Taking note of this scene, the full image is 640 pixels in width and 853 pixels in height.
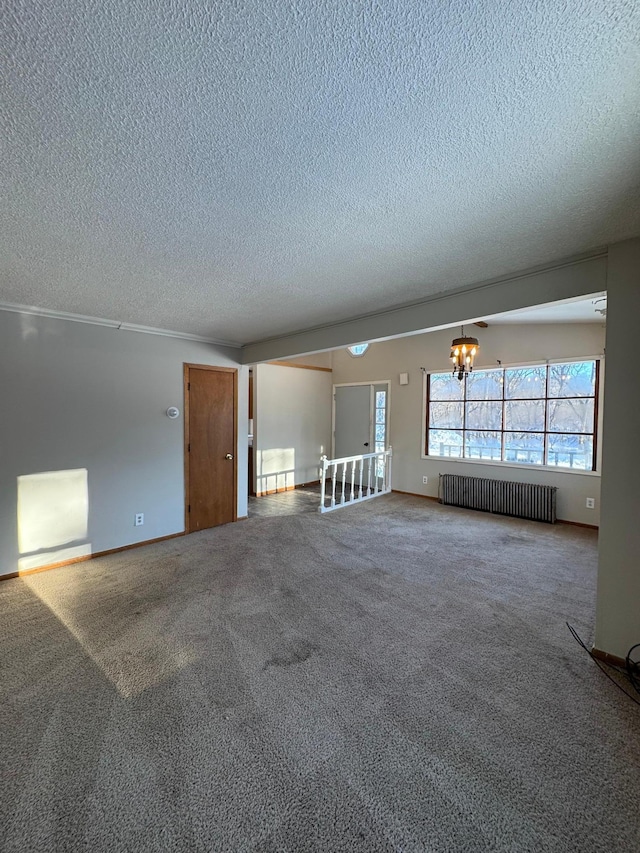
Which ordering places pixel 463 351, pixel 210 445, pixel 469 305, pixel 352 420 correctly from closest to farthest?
pixel 469 305
pixel 463 351
pixel 210 445
pixel 352 420

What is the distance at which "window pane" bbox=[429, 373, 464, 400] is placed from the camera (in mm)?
6094

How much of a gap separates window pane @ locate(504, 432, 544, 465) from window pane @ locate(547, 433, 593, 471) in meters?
0.13

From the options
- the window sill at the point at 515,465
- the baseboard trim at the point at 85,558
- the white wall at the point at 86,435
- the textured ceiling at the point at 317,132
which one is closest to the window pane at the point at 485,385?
the window sill at the point at 515,465

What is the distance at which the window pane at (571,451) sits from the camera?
488cm

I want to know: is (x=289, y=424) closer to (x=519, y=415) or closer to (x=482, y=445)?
(x=482, y=445)

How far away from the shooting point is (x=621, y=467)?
2090 millimetres

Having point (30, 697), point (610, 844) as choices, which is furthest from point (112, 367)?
point (610, 844)

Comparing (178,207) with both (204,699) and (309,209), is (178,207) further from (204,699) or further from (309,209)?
(204,699)

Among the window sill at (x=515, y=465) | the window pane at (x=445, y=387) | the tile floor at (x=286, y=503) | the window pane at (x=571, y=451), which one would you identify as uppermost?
the window pane at (x=445, y=387)

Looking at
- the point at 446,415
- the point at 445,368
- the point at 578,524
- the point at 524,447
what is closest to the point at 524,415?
the point at 524,447

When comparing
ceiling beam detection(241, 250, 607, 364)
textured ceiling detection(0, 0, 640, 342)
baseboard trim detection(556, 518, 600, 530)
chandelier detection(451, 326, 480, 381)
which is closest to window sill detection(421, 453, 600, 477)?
baseboard trim detection(556, 518, 600, 530)

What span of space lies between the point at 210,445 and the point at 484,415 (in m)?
4.26

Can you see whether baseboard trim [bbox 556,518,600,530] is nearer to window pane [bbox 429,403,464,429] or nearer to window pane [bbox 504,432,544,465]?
window pane [bbox 504,432,544,465]

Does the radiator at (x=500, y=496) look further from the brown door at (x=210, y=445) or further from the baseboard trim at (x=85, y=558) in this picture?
the baseboard trim at (x=85, y=558)
